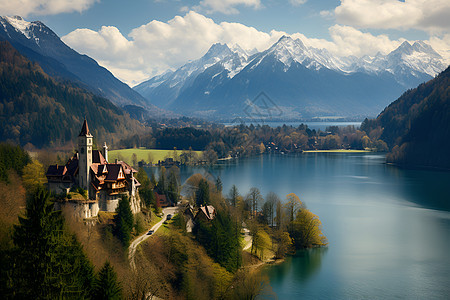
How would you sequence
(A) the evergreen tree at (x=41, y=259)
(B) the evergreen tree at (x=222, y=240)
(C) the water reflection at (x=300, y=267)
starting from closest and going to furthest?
(A) the evergreen tree at (x=41, y=259) < (B) the evergreen tree at (x=222, y=240) < (C) the water reflection at (x=300, y=267)

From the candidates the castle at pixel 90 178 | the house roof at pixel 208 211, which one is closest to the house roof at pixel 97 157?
the castle at pixel 90 178

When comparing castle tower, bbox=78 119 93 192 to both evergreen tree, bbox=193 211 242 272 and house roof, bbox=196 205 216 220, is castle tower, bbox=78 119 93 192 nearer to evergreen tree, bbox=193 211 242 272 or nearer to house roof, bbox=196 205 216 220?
evergreen tree, bbox=193 211 242 272

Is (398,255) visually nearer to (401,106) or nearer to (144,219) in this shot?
(144,219)

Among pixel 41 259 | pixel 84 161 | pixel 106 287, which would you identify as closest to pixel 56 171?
pixel 84 161

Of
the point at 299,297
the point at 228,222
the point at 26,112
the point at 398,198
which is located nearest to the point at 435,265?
the point at 299,297

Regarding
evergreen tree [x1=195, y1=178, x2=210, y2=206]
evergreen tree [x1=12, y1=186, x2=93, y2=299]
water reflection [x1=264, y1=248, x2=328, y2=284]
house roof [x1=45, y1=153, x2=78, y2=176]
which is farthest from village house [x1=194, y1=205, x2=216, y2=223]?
evergreen tree [x1=12, y1=186, x2=93, y2=299]

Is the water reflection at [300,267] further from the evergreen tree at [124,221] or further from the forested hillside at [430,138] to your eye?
the forested hillside at [430,138]

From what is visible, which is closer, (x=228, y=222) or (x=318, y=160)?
(x=228, y=222)
